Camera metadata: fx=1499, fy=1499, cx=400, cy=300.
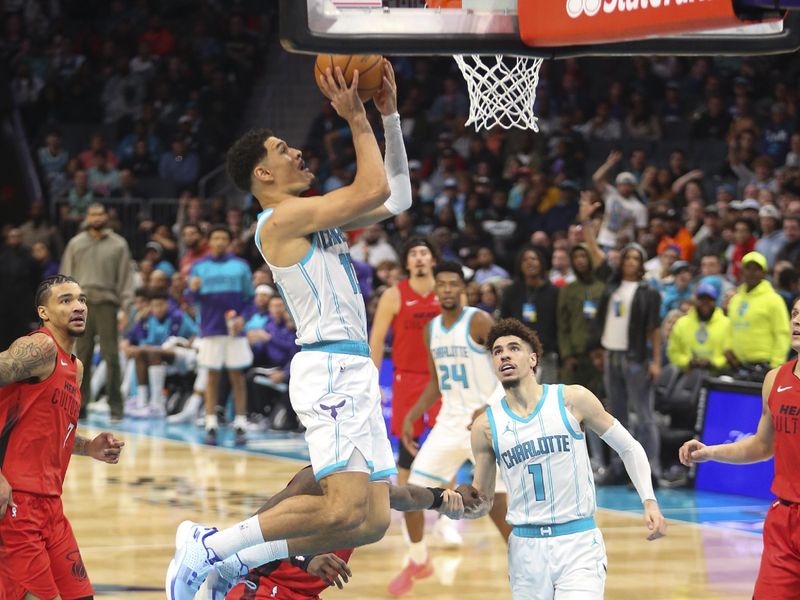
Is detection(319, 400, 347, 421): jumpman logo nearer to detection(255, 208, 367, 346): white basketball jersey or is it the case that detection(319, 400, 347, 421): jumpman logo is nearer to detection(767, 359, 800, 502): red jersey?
detection(255, 208, 367, 346): white basketball jersey

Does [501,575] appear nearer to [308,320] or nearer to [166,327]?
[308,320]

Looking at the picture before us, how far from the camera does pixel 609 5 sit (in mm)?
5562

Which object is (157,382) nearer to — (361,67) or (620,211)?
(620,211)

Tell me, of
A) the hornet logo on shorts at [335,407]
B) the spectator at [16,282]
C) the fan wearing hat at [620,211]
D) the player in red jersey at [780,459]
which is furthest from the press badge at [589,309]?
the spectator at [16,282]

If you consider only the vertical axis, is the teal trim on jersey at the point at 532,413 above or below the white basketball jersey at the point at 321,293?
below

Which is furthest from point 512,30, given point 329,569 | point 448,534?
point 448,534

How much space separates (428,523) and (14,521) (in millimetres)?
5183

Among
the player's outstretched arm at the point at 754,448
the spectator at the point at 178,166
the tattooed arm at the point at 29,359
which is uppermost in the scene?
the spectator at the point at 178,166

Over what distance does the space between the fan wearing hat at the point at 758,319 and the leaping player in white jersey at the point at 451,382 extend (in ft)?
10.2

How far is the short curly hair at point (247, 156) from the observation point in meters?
5.94

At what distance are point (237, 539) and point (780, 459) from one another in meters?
2.20

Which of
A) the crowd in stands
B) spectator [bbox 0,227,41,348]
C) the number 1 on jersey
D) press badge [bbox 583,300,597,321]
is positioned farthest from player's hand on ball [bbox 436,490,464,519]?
spectator [bbox 0,227,41,348]

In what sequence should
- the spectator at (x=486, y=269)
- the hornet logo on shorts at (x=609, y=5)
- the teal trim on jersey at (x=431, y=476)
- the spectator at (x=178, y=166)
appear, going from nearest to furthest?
the hornet logo on shorts at (x=609, y=5) → the teal trim on jersey at (x=431, y=476) → the spectator at (x=486, y=269) → the spectator at (x=178, y=166)

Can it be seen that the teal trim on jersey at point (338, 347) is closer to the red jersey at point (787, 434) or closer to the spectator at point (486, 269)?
the red jersey at point (787, 434)
